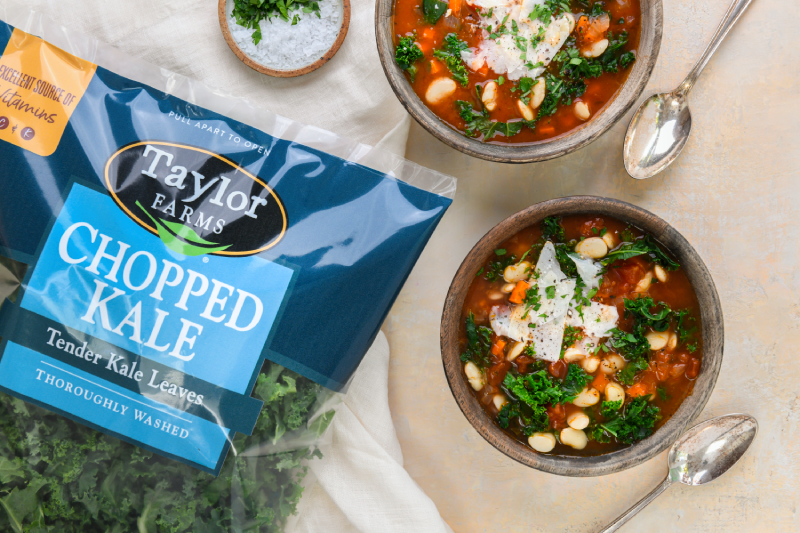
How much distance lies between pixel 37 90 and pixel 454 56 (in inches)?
51.9

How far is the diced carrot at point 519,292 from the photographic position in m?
1.95

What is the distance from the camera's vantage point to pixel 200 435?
5.57 feet

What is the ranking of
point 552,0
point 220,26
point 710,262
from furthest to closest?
point 710,262, point 220,26, point 552,0

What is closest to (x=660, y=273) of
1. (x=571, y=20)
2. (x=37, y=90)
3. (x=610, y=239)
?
(x=610, y=239)

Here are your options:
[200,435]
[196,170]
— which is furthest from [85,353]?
[196,170]

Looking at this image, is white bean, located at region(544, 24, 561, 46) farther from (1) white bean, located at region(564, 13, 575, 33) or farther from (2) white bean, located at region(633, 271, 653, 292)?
(2) white bean, located at region(633, 271, 653, 292)

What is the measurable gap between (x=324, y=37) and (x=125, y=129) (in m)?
0.80

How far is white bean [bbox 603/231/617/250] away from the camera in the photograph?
1.95 m

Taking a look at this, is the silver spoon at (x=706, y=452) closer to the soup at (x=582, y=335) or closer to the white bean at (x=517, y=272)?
the soup at (x=582, y=335)

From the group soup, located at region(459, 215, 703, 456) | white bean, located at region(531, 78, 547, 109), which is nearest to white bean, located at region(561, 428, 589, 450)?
soup, located at region(459, 215, 703, 456)

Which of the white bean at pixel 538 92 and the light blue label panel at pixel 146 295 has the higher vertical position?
the white bean at pixel 538 92

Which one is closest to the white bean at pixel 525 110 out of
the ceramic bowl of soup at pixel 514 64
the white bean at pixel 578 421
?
the ceramic bowl of soup at pixel 514 64

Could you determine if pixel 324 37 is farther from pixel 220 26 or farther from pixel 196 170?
pixel 196 170

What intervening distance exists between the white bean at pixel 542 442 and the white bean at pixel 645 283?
0.59 meters
